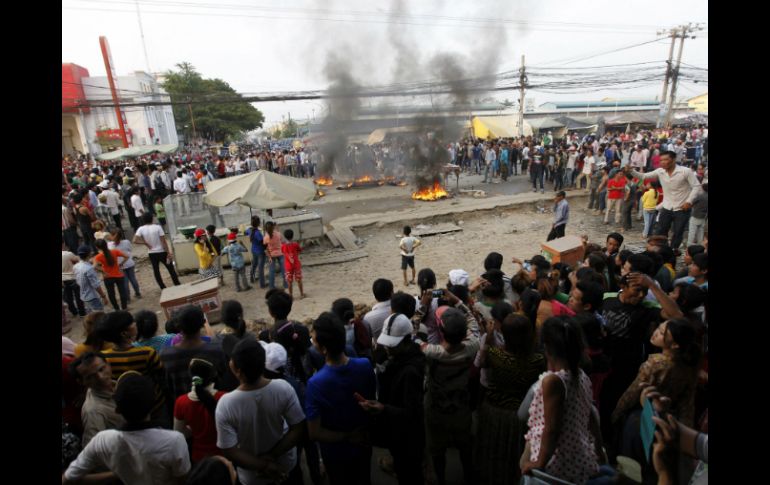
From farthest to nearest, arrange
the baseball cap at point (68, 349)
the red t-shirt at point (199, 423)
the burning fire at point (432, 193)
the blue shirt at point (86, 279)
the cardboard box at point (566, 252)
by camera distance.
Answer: the burning fire at point (432, 193), the blue shirt at point (86, 279), the cardboard box at point (566, 252), the baseball cap at point (68, 349), the red t-shirt at point (199, 423)

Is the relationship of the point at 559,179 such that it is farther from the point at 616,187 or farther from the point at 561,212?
the point at 561,212

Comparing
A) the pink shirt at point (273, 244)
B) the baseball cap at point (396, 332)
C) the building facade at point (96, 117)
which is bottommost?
the pink shirt at point (273, 244)

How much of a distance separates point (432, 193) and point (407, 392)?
13.8 metres

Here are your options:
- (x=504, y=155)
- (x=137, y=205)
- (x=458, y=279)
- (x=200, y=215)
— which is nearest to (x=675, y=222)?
(x=458, y=279)

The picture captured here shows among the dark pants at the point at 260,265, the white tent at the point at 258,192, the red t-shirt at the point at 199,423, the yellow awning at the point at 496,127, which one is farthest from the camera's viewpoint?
the yellow awning at the point at 496,127

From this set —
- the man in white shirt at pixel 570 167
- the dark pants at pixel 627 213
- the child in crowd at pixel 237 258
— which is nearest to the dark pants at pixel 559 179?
the man in white shirt at pixel 570 167

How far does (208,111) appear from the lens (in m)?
49.0

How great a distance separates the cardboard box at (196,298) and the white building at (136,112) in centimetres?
3128

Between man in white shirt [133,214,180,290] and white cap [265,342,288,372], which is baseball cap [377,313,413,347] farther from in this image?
man in white shirt [133,214,180,290]

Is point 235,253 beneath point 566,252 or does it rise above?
above

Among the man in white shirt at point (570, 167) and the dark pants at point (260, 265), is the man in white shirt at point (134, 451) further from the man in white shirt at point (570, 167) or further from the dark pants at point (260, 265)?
the man in white shirt at point (570, 167)

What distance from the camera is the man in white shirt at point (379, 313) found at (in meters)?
3.68

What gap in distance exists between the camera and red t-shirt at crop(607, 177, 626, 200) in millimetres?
10734

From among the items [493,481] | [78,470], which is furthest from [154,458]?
[493,481]
